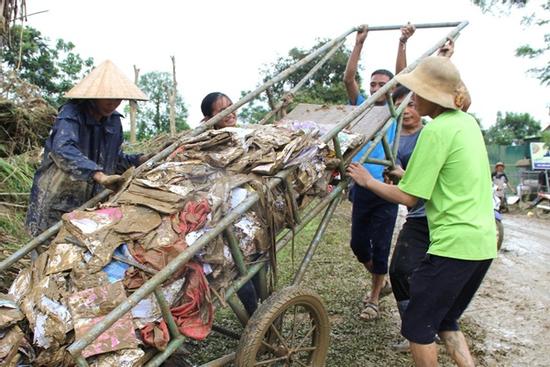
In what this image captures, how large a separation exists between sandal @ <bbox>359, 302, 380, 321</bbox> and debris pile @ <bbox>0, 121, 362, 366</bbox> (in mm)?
1543

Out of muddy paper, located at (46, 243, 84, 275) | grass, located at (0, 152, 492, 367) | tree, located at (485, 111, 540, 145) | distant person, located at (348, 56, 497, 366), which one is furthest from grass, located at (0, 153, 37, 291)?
tree, located at (485, 111, 540, 145)

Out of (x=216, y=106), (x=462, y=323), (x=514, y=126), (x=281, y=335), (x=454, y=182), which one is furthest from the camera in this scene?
(x=514, y=126)

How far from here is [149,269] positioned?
2.07m

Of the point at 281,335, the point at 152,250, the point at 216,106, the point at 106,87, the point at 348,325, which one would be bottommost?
the point at 348,325

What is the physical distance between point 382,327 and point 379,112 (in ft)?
5.22

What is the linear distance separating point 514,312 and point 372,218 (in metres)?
1.55

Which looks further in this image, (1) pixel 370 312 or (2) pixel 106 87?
(1) pixel 370 312

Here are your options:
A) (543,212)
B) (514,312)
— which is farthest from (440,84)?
(543,212)

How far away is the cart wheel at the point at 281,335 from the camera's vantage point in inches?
90.0

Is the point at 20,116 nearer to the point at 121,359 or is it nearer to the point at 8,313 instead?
the point at 8,313

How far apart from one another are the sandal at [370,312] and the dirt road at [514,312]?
712 millimetres

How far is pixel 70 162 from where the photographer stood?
8.75 ft

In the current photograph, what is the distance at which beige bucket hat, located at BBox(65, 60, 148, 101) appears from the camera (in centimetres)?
279

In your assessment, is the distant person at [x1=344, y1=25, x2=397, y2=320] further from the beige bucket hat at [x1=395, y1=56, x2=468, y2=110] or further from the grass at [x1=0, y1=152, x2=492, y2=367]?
the beige bucket hat at [x1=395, y1=56, x2=468, y2=110]
